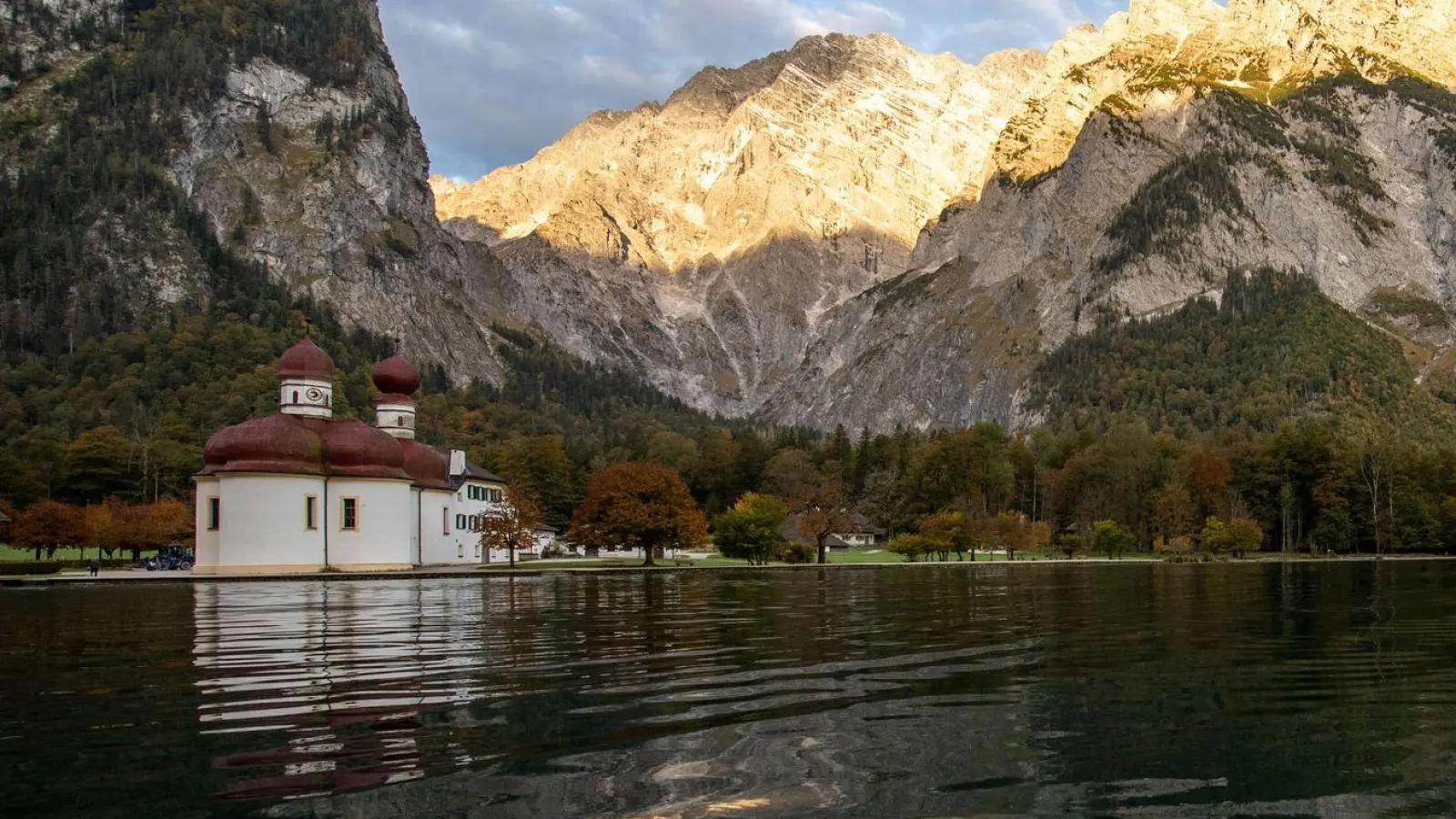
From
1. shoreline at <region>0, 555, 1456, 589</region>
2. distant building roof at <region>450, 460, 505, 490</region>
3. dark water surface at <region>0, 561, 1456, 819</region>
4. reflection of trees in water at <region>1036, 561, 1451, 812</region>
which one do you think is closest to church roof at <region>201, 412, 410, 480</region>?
shoreline at <region>0, 555, 1456, 589</region>

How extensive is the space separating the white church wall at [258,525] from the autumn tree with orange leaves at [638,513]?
885 inches

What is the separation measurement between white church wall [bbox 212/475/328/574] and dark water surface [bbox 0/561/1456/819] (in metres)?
43.5

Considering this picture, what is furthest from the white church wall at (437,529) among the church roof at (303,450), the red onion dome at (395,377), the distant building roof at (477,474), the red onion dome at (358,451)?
the red onion dome at (358,451)

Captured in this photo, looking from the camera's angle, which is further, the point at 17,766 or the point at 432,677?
the point at 432,677

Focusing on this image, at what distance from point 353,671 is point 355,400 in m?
187

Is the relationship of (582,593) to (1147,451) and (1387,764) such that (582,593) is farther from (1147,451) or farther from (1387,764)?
(1147,451)

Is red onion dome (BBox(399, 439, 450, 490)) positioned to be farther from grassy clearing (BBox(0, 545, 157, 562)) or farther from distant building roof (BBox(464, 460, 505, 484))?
grassy clearing (BBox(0, 545, 157, 562))

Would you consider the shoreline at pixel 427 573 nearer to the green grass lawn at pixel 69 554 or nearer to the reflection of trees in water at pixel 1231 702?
the green grass lawn at pixel 69 554

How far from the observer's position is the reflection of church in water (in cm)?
1280

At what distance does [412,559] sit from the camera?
9169cm

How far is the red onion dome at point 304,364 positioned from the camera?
8519 cm

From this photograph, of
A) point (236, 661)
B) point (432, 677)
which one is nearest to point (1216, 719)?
point (432, 677)

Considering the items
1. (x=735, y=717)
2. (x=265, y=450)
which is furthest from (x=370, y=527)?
(x=735, y=717)

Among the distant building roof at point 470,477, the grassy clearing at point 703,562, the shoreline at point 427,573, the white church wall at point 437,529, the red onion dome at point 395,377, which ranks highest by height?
the red onion dome at point 395,377
